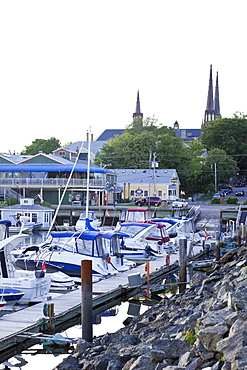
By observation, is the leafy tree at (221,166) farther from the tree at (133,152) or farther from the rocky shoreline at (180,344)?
the rocky shoreline at (180,344)

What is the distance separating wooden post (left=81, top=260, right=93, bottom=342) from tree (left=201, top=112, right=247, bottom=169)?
313ft

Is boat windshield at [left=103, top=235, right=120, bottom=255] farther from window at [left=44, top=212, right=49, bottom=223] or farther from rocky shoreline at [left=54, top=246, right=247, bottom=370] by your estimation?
window at [left=44, top=212, right=49, bottom=223]

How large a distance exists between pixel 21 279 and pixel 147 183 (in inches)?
2510

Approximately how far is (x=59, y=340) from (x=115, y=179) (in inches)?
2586

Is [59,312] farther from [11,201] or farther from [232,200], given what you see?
[232,200]

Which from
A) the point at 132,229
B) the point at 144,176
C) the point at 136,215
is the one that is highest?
the point at 144,176

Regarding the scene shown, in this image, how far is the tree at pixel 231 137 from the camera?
107812mm

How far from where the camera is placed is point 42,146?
396ft

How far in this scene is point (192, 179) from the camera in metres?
90.7

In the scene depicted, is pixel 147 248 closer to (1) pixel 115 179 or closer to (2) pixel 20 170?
(2) pixel 20 170

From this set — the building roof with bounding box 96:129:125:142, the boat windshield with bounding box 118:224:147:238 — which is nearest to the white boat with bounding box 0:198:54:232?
the boat windshield with bounding box 118:224:147:238

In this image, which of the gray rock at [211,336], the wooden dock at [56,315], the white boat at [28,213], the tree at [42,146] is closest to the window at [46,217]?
the white boat at [28,213]

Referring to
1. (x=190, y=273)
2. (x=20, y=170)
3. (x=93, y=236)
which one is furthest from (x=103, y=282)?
(x=20, y=170)

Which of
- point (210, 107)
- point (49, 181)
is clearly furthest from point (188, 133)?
point (49, 181)
